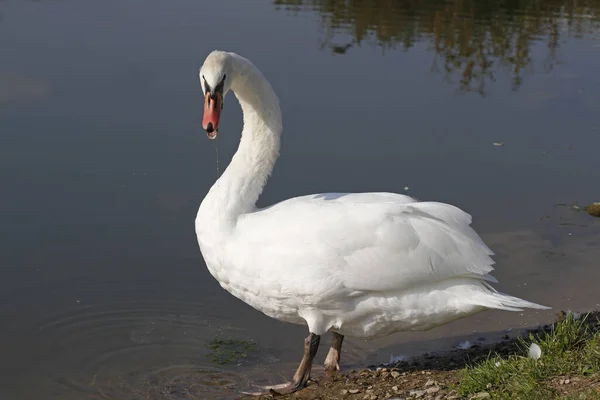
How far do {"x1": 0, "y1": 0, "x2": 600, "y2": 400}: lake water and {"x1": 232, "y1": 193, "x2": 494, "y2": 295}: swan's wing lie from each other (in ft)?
3.68

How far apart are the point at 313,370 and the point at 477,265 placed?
4.87 feet

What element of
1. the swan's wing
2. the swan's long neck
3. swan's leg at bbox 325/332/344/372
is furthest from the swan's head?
swan's leg at bbox 325/332/344/372

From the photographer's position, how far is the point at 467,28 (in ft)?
52.6

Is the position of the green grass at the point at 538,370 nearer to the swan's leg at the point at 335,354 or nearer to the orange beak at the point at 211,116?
the swan's leg at the point at 335,354

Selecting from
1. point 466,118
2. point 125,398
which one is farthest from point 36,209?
point 466,118

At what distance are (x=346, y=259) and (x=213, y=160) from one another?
13.3ft

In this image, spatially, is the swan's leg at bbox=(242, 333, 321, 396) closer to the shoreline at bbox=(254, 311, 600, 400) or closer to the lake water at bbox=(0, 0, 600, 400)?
the shoreline at bbox=(254, 311, 600, 400)

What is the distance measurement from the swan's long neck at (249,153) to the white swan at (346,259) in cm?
2

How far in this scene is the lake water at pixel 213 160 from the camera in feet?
22.5

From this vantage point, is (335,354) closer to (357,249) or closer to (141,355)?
(357,249)

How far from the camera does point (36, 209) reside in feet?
27.6

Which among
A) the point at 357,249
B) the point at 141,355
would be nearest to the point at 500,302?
the point at 357,249

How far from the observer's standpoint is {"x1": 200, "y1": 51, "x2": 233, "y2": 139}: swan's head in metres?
5.65

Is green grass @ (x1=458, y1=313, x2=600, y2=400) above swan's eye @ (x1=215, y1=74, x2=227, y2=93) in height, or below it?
below
